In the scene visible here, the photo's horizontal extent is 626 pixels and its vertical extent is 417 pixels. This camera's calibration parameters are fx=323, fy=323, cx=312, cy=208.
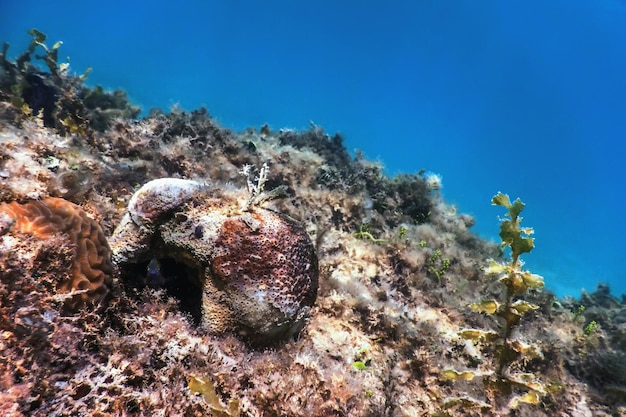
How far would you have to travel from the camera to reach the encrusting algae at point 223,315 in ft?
8.12

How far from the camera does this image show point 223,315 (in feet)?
10.4

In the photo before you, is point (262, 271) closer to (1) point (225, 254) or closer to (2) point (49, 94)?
(1) point (225, 254)

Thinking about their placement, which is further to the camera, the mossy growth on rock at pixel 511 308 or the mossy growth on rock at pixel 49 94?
the mossy growth on rock at pixel 49 94

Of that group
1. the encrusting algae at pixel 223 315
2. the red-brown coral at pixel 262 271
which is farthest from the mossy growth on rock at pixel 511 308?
the red-brown coral at pixel 262 271

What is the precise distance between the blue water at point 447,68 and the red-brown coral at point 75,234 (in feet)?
295

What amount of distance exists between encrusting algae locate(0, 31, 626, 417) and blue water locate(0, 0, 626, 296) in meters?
88.4

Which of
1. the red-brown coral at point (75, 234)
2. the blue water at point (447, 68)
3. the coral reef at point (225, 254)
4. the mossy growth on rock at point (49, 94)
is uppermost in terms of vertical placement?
the blue water at point (447, 68)

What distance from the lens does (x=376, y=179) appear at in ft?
31.6

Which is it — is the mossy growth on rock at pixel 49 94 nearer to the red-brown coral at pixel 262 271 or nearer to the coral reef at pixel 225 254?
the coral reef at pixel 225 254

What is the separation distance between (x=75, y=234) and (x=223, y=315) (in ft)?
5.08

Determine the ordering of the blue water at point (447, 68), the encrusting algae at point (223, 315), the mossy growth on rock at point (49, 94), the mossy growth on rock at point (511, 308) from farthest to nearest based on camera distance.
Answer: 1. the blue water at point (447, 68)
2. the mossy growth on rock at point (49, 94)
3. the mossy growth on rock at point (511, 308)
4. the encrusting algae at point (223, 315)

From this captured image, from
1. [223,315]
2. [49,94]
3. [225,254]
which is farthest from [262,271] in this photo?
[49,94]

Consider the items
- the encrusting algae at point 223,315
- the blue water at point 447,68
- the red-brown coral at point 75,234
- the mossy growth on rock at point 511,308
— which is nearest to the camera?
the encrusting algae at point 223,315

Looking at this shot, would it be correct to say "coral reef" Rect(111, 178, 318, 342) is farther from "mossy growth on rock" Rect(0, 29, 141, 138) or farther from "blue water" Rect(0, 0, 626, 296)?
"blue water" Rect(0, 0, 626, 296)
